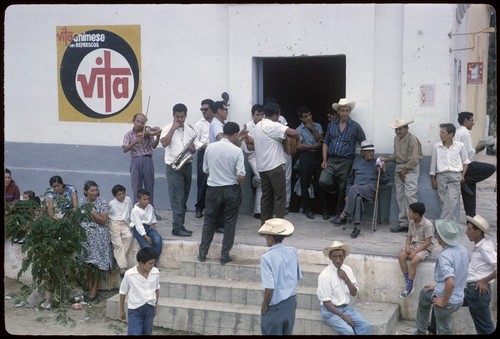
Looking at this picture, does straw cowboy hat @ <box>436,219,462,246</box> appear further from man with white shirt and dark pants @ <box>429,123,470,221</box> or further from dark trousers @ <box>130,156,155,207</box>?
dark trousers @ <box>130,156,155,207</box>

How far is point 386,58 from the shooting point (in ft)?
31.0

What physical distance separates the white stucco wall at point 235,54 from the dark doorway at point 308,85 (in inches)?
85.9

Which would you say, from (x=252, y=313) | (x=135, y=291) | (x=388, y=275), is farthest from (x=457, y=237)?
(x=135, y=291)

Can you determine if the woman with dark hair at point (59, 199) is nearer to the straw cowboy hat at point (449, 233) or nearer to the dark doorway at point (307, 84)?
the dark doorway at point (307, 84)

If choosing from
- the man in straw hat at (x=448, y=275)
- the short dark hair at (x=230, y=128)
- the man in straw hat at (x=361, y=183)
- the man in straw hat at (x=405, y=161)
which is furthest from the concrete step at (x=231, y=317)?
the short dark hair at (x=230, y=128)

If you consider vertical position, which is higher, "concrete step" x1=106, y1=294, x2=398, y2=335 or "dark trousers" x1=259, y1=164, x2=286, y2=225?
"dark trousers" x1=259, y1=164, x2=286, y2=225

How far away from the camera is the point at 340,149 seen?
955 cm

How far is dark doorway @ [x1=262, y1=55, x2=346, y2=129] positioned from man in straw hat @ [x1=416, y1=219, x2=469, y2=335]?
5812mm

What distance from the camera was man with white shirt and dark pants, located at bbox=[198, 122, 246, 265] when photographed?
27.2 ft

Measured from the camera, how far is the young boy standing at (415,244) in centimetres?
784

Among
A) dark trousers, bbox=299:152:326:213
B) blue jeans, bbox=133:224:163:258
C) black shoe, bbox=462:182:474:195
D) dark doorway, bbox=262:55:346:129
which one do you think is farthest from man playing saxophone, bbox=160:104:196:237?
black shoe, bbox=462:182:474:195

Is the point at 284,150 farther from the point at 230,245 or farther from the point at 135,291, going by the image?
the point at 135,291

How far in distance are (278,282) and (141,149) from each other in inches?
154

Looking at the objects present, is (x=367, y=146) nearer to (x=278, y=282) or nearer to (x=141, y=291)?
(x=278, y=282)
